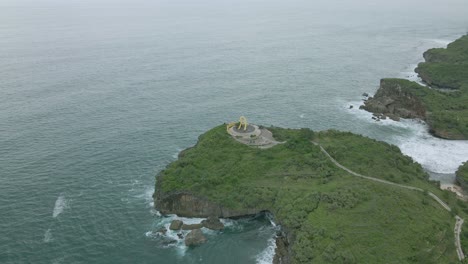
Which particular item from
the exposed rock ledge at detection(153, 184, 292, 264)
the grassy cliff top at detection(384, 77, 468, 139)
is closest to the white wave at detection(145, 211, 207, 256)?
the exposed rock ledge at detection(153, 184, 292, 264)

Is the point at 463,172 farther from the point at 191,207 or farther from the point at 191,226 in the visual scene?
the point at 191,226

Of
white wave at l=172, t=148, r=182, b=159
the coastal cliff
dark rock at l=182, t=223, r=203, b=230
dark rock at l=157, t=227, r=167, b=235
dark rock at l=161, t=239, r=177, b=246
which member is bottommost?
the coastal cliff

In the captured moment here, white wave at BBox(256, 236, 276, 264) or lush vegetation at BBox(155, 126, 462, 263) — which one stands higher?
lush vegetation at BBox(155, 126, 462, 263)

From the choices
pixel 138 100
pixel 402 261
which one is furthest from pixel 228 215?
pixel 138 100

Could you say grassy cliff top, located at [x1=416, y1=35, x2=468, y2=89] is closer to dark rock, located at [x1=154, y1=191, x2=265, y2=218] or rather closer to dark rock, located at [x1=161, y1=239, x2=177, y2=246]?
dark rock, located at [x1=154, y1=191, x2=265, y2=218]

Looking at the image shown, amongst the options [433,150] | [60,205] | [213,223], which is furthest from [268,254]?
[433,150]

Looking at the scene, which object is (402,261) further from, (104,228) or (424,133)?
(424,133)

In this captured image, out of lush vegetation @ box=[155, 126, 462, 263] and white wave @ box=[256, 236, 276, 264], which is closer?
lush vegetation @ box=[155, 126, 462, 263]
